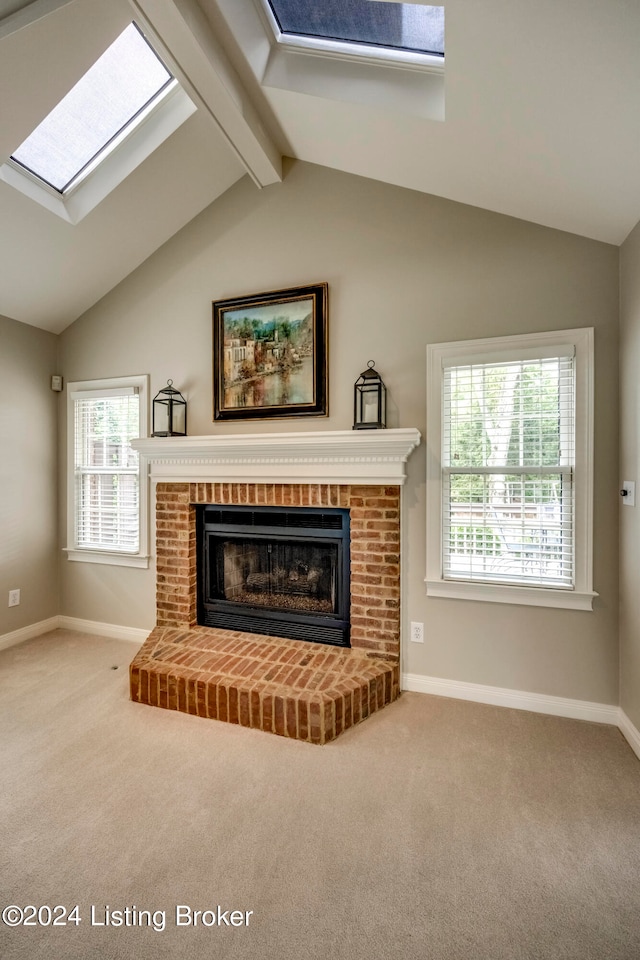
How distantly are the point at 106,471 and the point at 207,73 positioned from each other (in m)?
2.67

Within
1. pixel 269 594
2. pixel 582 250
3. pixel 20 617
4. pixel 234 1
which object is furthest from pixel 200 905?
pixel 234 1

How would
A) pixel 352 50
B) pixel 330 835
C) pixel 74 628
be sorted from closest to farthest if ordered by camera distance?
1. pixel 330 835
2. pixel 352 50
3. pixel 74 628

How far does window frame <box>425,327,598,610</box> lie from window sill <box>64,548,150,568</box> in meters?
2.20

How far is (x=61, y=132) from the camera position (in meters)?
2.47

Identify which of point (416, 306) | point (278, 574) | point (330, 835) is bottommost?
point (330, 835)

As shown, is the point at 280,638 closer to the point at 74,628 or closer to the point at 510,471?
the point at 510,471

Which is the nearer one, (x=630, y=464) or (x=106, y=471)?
(x=630, y=464)

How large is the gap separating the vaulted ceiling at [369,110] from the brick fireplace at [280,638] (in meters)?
Result: 1.39

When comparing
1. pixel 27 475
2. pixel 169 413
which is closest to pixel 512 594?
pixel 169 413

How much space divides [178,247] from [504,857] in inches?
152

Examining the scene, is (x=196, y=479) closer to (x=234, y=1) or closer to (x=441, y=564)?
(x=441, y=564)

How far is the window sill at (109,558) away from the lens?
3.42m

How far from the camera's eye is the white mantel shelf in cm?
258

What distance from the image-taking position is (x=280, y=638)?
2.95 meters
